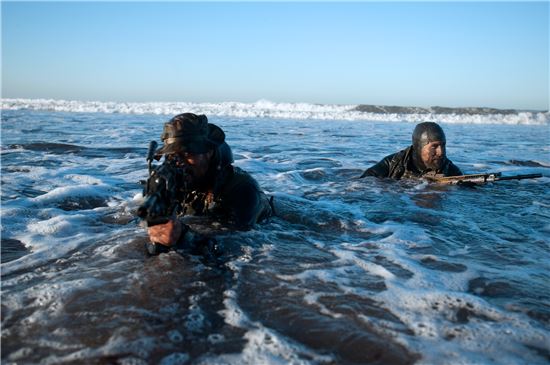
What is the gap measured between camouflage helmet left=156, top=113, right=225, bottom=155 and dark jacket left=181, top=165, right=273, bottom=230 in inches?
14.6

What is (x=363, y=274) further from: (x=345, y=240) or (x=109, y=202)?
(x=109, y=202)

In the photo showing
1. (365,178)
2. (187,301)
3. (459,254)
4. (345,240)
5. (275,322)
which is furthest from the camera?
(365,178)

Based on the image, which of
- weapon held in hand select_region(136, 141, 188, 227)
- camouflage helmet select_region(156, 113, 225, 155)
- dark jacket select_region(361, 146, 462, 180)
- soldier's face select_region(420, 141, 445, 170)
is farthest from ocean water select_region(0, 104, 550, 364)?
dark jacket select_region(361, 146, 462, 180)

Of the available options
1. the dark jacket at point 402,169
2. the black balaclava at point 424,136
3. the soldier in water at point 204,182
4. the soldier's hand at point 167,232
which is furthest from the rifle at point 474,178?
the soldier's hand at point 167,232

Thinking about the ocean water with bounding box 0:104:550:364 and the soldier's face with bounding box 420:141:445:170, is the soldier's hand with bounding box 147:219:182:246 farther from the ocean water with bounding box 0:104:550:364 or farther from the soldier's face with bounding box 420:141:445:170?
the soldier's face with bounding box 420:141:445:170

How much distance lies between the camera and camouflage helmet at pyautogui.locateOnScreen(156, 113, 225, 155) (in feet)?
10.2

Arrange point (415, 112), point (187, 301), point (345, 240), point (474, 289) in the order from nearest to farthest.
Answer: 1. point (187, 301)
2. point (474, 289)
3. point (345, 240)
4. point (415, 112)

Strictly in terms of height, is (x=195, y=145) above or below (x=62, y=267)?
above

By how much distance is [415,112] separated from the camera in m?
34.6

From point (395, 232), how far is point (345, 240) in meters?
0.60

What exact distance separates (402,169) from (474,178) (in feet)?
3.57

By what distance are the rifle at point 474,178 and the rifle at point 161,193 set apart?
5.03 metres

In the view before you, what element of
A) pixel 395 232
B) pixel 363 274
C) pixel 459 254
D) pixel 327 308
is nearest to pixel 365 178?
pixel 395 232

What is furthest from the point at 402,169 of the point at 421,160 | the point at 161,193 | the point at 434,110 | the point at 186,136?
the point at 434,110
